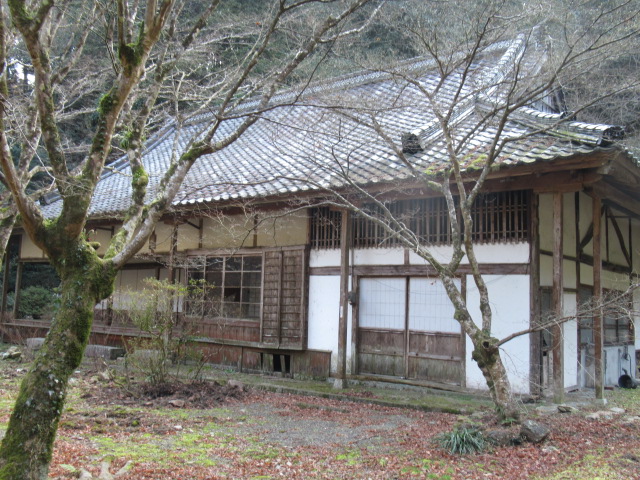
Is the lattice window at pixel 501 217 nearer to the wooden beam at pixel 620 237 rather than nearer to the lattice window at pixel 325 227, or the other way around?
the lattice window at pixel 325 227

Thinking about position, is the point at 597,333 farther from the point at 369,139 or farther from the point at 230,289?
the point at 230,289

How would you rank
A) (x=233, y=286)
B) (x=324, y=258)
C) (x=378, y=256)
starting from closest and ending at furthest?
(x=378, y=256), (x=324, y=258), (x=233, y=286)

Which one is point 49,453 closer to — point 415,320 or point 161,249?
point 415,320

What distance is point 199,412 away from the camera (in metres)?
7.47

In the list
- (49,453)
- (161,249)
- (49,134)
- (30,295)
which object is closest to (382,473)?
(49,453)

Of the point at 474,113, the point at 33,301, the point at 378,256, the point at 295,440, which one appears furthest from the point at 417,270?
the point at 33,301

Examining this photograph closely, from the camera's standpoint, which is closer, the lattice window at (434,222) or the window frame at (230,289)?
the lattice window at (434,222)

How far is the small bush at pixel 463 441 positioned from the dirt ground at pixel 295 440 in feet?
0.31

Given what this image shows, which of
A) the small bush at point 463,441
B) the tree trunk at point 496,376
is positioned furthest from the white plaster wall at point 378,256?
the small bush at point 463,441

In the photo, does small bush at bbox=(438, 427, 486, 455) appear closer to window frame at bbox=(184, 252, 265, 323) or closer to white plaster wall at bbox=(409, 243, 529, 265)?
white plaster wall at bbox=(409, 243, 529, 265)

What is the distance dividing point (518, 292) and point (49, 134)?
6873 millimetres

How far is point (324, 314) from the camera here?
10.6 meters

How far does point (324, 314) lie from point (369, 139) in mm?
3709

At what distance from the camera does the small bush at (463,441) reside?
5.48m
